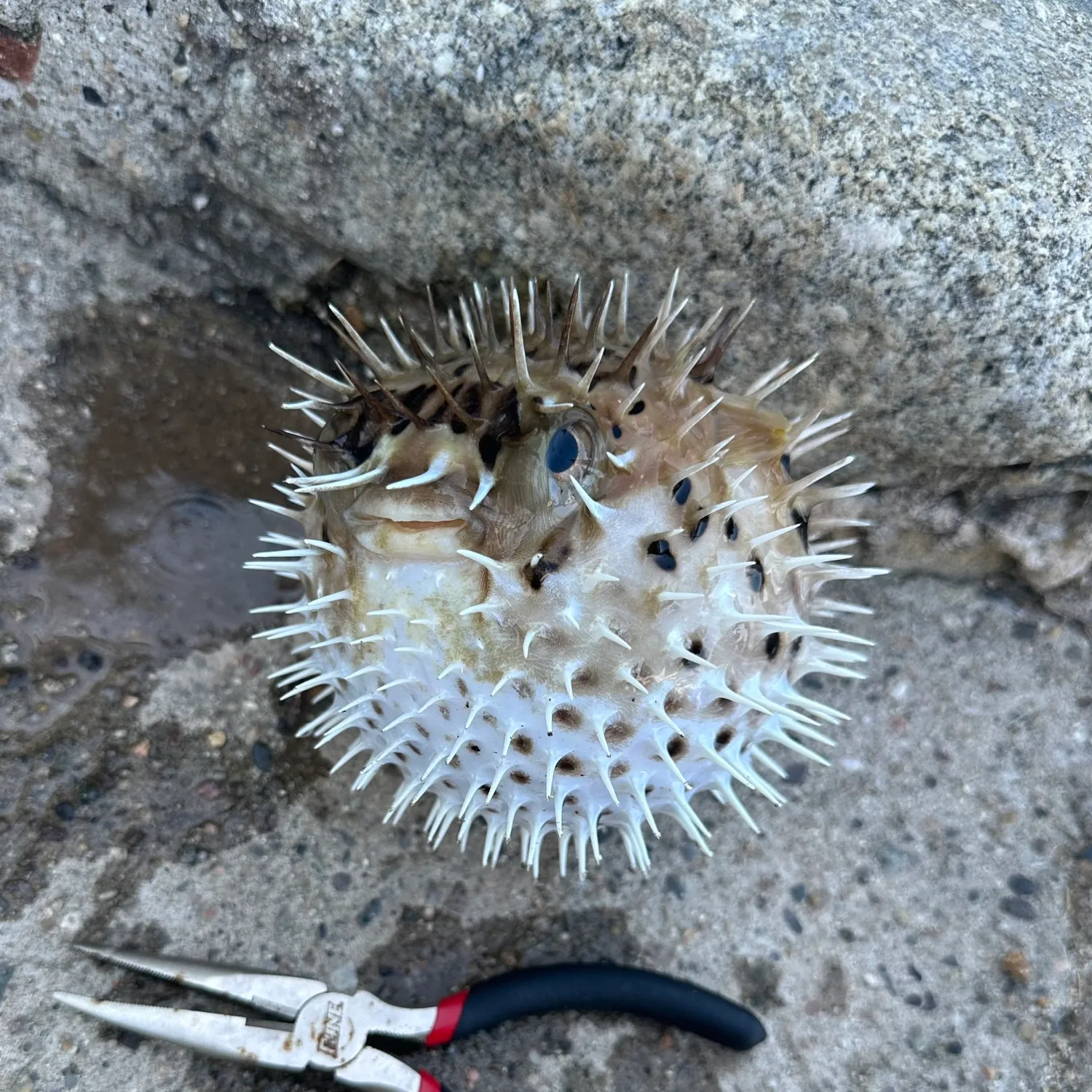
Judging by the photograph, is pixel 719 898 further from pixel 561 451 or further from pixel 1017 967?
pixel 561 451

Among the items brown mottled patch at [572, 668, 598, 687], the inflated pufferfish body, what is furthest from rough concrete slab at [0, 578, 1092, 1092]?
brown mottled patch at [572, 668, 598, 687]

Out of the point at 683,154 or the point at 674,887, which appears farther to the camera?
the point at 674,887

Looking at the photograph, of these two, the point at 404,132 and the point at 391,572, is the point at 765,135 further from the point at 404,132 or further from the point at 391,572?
the point at 391,572

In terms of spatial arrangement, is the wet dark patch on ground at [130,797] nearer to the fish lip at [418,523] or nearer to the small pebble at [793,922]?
the fish lip at [418,523]

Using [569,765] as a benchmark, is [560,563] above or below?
above

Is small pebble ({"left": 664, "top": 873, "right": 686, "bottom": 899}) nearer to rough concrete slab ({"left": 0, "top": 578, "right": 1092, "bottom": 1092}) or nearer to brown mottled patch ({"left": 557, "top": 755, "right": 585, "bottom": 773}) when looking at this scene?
rough concrete slab ({"left": 0, "top": 578, "right": 1092, "bottom": 1092})

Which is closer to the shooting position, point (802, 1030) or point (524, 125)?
point (524, 125)

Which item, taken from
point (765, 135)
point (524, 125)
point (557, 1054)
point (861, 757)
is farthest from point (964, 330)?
point (557, 1054)

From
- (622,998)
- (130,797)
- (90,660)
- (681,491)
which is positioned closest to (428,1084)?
(622,998)
